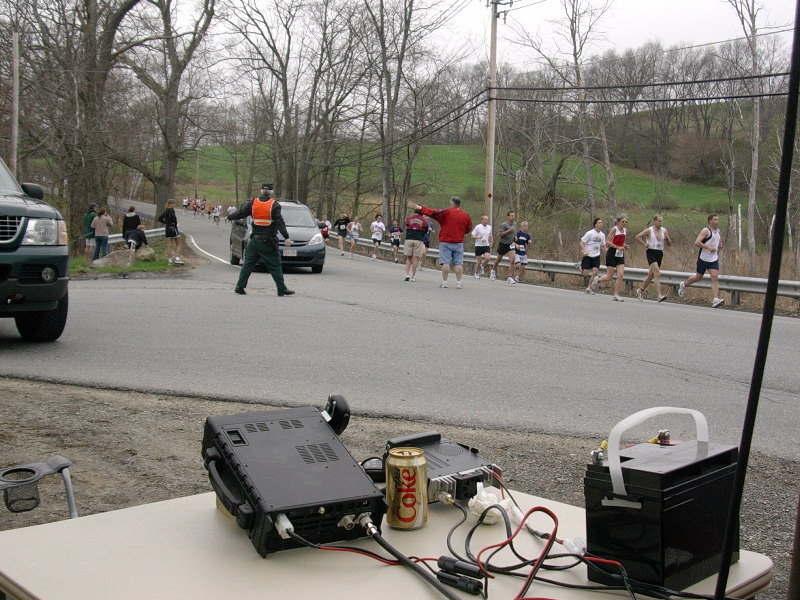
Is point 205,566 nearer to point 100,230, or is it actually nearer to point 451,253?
point 451,253

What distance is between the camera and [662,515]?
1.96 metres

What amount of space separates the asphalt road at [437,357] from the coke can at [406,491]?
11.7ft

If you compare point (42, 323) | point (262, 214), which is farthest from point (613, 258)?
point (42, 323)

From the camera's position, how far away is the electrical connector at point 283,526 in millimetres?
2057

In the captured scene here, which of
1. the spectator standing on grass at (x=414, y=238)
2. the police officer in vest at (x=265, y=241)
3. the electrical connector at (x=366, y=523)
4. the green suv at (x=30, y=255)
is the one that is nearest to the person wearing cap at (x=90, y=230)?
the spectator standing on grass at (x=414, y=238)

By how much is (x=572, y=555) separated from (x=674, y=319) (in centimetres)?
1200

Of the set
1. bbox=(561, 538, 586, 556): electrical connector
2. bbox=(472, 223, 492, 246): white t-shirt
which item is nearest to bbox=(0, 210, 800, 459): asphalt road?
bbox=(561, 538, 586, 556): electrical connector

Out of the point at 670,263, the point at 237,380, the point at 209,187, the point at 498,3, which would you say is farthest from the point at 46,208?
the point at 209,187

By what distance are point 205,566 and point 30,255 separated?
6329 mm

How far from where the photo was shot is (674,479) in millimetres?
1998

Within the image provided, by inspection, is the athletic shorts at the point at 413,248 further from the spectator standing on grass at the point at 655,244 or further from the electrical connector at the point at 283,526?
the electrical connector at the point at 283,526

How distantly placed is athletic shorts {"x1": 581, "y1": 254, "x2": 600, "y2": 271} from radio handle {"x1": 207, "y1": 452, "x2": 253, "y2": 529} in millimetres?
18788

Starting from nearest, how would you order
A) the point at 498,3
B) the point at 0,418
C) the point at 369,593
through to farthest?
1. the point at 369,593
2. the point at 0,418
3. the point at 498,3

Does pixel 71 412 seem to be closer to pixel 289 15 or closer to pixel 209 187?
pixel 289 15
